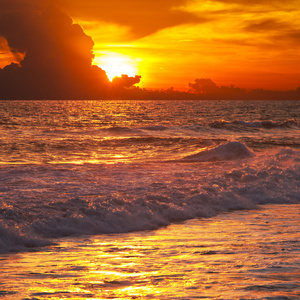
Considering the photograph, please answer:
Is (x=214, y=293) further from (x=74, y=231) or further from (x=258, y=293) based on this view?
(x=74, y=231)

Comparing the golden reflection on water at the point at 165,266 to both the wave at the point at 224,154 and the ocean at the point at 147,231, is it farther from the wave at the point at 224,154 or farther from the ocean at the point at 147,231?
the wave at the point at 224,154

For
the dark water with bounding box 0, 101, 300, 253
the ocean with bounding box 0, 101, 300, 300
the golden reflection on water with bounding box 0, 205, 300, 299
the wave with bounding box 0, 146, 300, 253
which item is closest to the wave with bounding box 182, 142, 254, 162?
the dark water with bounding box 0, 101, 300, 253

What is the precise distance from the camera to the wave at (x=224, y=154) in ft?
67.9

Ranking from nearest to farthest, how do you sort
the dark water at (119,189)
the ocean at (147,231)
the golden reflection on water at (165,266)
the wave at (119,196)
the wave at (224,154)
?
the golden reflection on water at (165,266)
the ocean at (147,231)
the wave at (119,196)
the dark water at (119,189)
the wave at (224,154)

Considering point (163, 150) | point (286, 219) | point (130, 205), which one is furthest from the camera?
point (163, 150)

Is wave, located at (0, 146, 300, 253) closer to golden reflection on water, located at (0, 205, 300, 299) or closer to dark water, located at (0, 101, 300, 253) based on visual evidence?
dark water, located at (0, 101, 300, 253)

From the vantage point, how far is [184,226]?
27.8 ft

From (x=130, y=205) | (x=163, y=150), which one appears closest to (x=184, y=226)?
(x=130, y=205)

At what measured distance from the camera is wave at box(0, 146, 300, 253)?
805 cm

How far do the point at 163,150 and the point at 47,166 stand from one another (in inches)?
368

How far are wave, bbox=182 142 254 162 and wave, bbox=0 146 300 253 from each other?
329 centimetres

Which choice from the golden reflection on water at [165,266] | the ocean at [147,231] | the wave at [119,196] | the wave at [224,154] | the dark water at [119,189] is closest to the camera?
the golden reflection on water at [165,266]

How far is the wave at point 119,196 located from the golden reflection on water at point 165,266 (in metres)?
0.73

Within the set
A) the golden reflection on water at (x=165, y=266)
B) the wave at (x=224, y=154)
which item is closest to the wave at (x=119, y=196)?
the golden reflection on water at (x=165, y=266)
